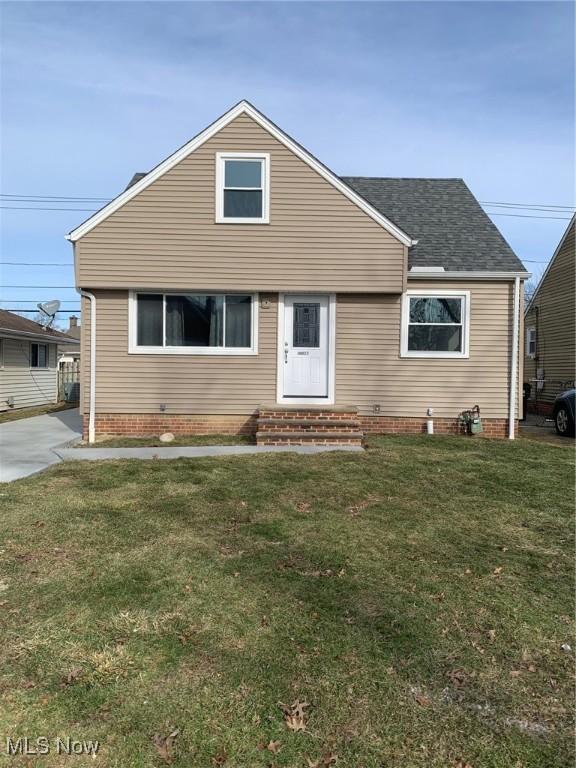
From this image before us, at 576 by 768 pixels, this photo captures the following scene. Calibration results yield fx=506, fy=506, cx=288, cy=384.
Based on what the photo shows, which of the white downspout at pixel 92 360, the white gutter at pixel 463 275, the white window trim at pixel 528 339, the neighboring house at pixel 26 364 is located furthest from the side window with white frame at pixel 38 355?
the white window trim at pixel 528 339

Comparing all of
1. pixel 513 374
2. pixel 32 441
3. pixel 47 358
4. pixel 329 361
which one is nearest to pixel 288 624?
pixel 329 361

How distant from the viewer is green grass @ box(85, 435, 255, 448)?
29.9ft

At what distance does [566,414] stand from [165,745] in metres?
11.5

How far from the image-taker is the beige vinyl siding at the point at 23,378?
17.0 meters

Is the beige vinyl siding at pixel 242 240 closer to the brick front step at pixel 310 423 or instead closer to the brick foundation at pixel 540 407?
the brick front step at pixel 310 423

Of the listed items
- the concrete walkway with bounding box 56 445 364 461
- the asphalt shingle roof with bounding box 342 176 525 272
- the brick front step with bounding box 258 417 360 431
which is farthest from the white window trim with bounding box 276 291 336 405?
the asphalt shingle roof with bounding box 342 176 525 272

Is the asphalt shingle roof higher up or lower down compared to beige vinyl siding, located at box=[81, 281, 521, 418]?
higher up

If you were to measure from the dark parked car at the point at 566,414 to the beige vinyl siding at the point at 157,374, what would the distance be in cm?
681

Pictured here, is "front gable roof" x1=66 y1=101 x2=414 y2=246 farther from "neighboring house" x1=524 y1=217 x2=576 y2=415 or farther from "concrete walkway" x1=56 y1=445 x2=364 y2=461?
"neighboring house" x1=524 y1=217 x2=576 y2=415

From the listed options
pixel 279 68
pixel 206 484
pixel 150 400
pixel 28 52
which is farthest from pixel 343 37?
pixel 206 484

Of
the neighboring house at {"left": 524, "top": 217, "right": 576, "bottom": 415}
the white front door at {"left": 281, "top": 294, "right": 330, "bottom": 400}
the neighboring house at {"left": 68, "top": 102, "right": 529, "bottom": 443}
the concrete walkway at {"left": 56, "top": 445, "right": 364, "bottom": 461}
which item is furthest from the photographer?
the neighboring house at {"left": 524, "top": 217, "right": 576, "bottom": 415}

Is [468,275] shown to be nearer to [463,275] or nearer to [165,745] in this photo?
[463,275]

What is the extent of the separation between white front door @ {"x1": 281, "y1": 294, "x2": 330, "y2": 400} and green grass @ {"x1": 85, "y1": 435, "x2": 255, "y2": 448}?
141cm

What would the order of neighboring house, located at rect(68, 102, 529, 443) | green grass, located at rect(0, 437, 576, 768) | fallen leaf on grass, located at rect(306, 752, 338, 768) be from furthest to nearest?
neighboring house, located at rect(68, 102, 529, 443)
green grass, located at rect(0, 437, 576, 768)
fallen leaf on grass, located at rect(306, 752, 338, 768)
